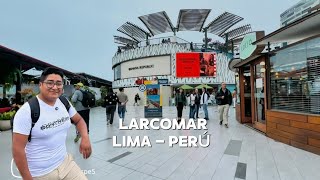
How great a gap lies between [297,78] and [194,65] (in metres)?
26.8

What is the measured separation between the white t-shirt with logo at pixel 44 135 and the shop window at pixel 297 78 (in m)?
5.32

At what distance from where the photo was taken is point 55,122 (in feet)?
6.36

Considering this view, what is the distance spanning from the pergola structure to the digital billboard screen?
298 centimetres

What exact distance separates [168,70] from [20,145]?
31.6 meters

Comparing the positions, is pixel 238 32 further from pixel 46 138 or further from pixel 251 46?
pixel 46 138

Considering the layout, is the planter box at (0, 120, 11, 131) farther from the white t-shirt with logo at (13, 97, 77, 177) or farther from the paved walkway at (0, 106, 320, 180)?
the white t-shirt with logo at (13, 97, 77, 177)

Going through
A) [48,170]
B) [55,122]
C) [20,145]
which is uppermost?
[55,122]

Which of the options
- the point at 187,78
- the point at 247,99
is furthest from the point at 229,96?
the point at 187,78

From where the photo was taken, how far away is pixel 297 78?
602 cm

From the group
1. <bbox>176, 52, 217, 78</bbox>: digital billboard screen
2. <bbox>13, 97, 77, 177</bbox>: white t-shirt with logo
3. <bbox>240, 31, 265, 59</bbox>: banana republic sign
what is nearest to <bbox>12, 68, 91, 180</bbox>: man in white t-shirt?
<bbox>13, 97, 77, 177</bbox>: white t-shirt with logo

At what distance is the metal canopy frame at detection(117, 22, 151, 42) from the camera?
37.9 metres

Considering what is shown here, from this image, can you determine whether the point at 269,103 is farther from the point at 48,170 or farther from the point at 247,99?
the point at 48,170

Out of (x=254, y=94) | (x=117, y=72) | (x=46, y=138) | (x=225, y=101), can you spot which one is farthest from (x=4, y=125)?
(x=117, y=72)

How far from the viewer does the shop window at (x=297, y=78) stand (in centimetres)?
543
